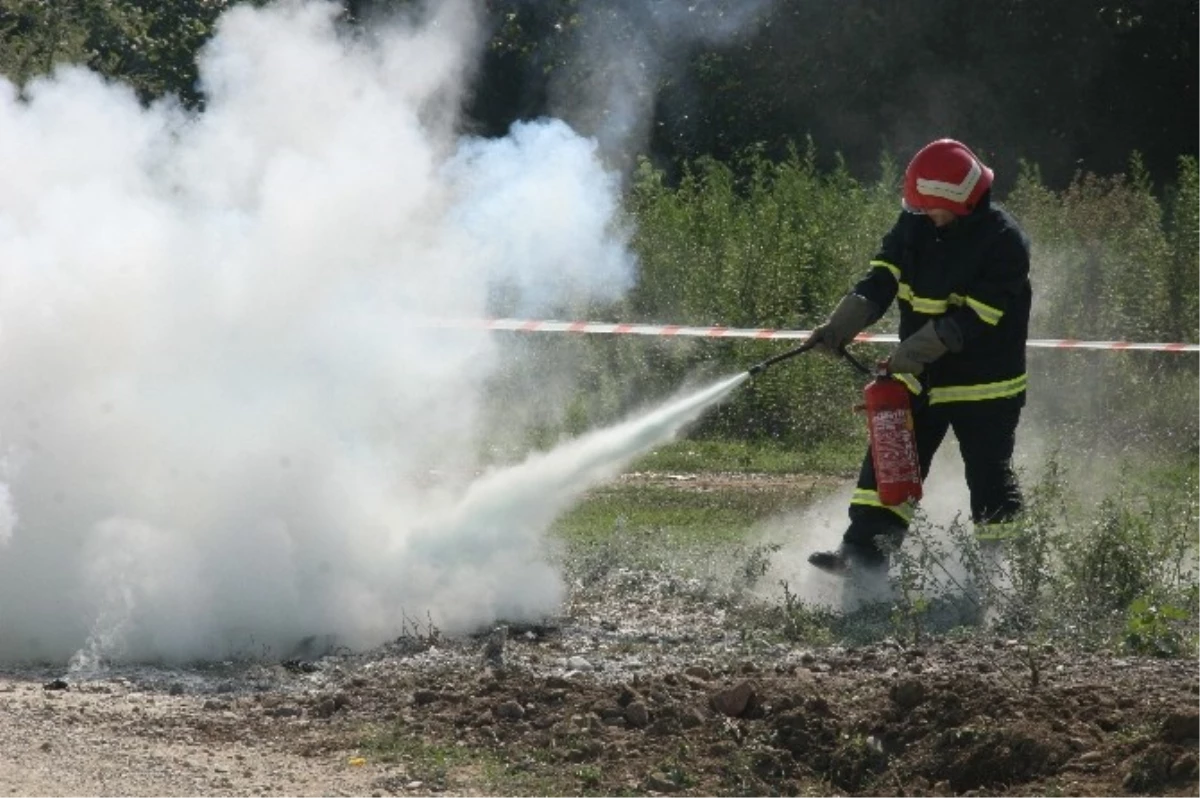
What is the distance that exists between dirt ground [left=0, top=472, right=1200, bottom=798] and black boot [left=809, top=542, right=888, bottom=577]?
1.08m

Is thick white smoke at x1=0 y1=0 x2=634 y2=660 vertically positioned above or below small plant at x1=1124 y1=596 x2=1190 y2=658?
above

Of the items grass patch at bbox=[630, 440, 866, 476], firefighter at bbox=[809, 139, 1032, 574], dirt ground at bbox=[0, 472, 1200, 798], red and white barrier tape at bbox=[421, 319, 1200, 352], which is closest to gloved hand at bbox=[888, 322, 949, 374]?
firefighter at bbox=[809, 139, 1032, 574]

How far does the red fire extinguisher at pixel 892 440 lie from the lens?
912 cm

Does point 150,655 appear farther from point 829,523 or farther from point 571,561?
point 829,523

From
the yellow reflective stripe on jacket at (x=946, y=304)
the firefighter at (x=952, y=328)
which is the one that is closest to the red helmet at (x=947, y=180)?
the firefighter at (x=952, y=328)

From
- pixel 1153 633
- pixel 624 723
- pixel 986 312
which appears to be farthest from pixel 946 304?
pixel 624 723

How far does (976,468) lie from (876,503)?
501 mm

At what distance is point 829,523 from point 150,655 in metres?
4.43

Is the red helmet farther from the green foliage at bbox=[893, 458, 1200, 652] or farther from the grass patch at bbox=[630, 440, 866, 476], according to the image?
the grass patch at bbox=[630, 440, 866, 476]

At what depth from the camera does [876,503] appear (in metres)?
9.27

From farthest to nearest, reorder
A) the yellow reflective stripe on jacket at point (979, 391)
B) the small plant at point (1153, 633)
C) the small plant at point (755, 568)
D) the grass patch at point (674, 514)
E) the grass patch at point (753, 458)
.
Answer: the grass patch at point (753, 458) → the grass patch at point (674, 514) → the small plant at point (755, 568) → the yellow reflective stripe on jacket at point (979, 391) → the small plant at point (1153, 633)

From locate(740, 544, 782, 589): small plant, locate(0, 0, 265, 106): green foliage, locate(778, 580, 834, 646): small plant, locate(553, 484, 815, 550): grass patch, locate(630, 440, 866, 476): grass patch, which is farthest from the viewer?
locate(0, 0, 265, 106): green foliage

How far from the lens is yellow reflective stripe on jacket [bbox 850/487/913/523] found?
9.20m

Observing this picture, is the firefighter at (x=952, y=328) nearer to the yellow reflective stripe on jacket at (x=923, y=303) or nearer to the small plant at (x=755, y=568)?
the yellow reflective stripe on jacket at (x=923, y=303)
